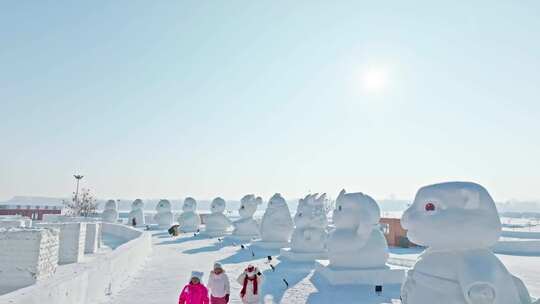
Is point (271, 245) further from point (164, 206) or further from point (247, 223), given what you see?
point (164, 206)

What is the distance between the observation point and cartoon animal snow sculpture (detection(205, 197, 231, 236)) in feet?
81.1

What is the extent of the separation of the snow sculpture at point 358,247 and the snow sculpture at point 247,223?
11.4m

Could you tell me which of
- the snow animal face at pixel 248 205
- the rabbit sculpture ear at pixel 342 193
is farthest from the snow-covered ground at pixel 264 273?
the snow animal face at pixel 248 205

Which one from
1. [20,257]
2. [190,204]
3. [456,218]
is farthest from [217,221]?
[456,218]

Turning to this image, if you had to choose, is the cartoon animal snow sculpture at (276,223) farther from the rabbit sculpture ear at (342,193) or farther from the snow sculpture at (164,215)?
the snow sculpture at (164,215)

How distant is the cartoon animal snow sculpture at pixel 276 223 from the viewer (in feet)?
59.5

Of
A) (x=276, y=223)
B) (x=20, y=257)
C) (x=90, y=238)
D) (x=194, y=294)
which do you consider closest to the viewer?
(x=194, y=294)

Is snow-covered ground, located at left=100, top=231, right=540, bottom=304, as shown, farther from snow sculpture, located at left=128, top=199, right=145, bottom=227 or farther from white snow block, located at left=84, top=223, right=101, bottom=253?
snow sculpture, located at left=128, top=199, right=145, bottom=227

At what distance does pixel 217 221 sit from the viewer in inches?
979

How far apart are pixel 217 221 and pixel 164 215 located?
7.29 m

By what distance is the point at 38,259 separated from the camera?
10.4m

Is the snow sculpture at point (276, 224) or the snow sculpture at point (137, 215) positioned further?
the snow sculpture at point (137, 215)

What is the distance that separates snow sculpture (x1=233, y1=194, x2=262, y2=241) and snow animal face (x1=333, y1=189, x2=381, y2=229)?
11672 mm

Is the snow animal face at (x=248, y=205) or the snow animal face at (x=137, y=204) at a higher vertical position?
the snow animal face at (x=137, y=204)
